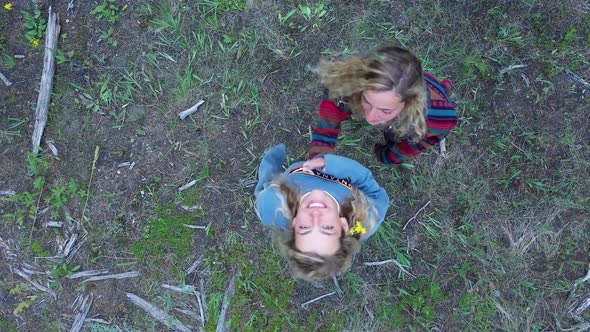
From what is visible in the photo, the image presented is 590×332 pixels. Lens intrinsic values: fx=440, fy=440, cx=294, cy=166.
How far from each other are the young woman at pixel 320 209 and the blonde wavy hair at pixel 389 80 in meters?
0.49

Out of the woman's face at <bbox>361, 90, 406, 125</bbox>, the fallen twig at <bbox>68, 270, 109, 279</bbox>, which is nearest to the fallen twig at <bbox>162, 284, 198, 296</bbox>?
the fallen twig at <bbox>68, 270, 109, 279</bbox>

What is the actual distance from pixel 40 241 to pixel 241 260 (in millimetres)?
1881

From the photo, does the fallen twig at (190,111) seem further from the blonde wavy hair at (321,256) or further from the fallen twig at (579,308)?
the fallen twig at (579,308)

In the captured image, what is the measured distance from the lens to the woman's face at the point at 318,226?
295cm

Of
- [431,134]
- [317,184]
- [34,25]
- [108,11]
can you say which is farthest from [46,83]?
[431,134]

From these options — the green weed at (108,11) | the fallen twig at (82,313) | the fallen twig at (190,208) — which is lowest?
the fallen twig at (82,313)

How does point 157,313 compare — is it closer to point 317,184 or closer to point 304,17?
Result: point 317,184

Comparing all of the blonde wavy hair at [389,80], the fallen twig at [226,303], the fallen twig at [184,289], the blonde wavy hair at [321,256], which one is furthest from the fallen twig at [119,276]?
the blonde wavy hair at [389,80]

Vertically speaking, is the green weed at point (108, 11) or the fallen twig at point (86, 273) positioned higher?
the green weed at point (108, 11)

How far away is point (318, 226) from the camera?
294 cm

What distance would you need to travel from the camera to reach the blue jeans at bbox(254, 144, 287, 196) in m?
3.37

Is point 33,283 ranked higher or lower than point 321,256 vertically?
lower

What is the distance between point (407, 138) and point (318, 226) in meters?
0.99

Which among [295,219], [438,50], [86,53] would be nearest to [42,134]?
[86,53]
